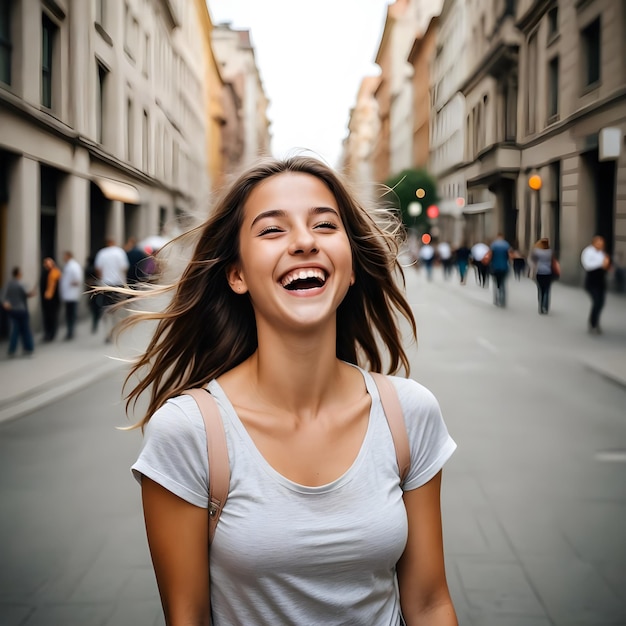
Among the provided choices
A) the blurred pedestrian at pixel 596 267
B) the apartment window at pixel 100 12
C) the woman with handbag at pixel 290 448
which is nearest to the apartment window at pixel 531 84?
the blurred pedestrian at pixel 596 267

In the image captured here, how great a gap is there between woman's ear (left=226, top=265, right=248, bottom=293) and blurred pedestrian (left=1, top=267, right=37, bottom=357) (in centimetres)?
44

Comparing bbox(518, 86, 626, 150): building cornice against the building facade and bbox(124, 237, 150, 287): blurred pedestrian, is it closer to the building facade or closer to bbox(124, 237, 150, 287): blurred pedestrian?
the building facade

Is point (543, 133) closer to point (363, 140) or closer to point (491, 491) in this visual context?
point (363, 140)

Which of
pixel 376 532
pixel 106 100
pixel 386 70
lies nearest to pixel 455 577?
pixel 376 532

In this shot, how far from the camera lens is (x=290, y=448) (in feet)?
5.70

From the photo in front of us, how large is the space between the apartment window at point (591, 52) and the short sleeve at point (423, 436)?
0.99 metres

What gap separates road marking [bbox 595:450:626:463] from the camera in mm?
2420

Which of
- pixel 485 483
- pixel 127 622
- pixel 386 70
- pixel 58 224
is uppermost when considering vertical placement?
pixel 386 70

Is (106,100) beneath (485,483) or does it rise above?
above

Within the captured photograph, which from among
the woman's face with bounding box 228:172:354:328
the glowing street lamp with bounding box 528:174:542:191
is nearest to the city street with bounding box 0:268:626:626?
the glowing street lamp with bounding box 528:174:542:191

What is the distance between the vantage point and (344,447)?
1.76 meters

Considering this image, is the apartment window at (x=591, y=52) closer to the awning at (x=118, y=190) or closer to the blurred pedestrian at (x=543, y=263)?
the blurred pedestrian at (x=543, y=263)

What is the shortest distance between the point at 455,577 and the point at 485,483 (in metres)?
0.28

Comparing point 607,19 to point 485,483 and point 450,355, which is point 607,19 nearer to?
point 450,355
